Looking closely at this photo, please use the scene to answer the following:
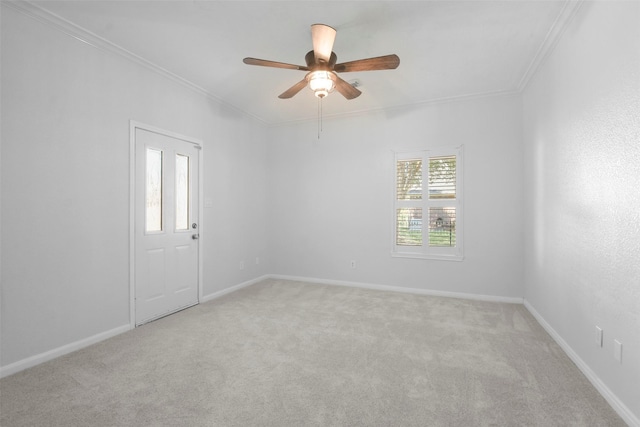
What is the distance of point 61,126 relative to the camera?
2590mm

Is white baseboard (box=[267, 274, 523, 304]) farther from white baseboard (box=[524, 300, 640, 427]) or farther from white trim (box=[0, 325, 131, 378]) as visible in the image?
white trim (box=[0, 325, 131, 378])

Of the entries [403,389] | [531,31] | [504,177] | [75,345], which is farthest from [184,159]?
[504,177]

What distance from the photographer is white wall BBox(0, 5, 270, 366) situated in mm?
2307

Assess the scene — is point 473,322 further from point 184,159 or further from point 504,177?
point 184,159

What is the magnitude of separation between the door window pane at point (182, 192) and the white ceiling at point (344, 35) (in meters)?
1.00

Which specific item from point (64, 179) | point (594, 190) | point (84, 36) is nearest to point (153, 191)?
point (64, 179)

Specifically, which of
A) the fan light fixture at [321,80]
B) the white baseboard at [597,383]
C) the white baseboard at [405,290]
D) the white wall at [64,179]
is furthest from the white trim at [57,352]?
the white baseboard at [597,383]

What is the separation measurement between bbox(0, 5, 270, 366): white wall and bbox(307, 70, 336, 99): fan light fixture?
1.93 metres

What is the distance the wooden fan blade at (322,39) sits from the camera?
2.25m

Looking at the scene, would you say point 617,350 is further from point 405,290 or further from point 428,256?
point 405,290

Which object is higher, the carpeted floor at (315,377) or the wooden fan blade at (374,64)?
the wooden fan blade at (374,64)

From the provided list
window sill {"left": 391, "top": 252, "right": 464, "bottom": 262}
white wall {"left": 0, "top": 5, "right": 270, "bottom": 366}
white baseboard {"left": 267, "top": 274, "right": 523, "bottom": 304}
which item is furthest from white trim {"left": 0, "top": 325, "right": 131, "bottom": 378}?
window sill {"left": 391, "top": 252, "right": 464, "bottom": 262}

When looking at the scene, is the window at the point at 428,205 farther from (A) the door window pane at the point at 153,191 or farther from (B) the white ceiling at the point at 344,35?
(A) the door window pane at the point at 153,191

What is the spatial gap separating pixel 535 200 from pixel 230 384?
141 inches
